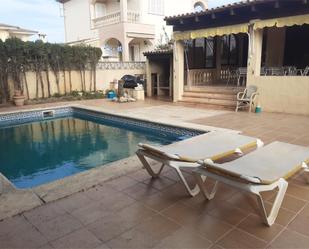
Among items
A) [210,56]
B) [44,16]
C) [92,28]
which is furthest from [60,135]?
[44,16]

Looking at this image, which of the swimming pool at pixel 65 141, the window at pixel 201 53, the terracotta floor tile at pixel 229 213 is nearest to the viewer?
the terracotta floor tile at pixel 229 213

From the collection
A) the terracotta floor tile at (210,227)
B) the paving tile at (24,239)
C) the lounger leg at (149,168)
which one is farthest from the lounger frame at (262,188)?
the paving tile at (24,239)

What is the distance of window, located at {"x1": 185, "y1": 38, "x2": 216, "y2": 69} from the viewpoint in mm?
14305

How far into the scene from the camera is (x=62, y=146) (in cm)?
764

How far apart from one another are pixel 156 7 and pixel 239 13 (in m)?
12.9

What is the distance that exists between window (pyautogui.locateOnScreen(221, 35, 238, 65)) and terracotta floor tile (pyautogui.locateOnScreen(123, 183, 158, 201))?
12537 millimetres

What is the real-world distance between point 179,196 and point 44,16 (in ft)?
102

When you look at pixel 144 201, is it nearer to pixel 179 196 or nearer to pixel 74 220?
pixel 179 196

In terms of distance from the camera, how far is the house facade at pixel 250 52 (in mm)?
9180

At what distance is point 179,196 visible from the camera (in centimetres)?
364

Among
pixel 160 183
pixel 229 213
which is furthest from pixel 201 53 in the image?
pixel 229 213

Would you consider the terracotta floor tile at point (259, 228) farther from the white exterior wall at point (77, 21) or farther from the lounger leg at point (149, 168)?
the white exterior wall at point (77, 21)

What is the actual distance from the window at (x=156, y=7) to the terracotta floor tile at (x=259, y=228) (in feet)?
67.7

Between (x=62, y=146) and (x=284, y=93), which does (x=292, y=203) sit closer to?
(x=62, y=146)
